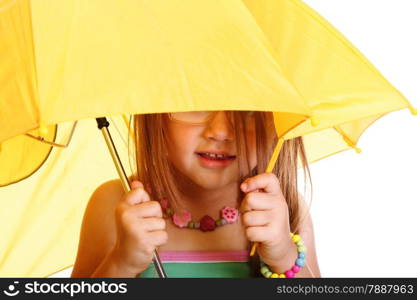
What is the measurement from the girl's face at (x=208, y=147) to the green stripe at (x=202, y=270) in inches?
7.9

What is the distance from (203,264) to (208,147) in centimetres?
29

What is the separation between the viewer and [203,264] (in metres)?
1.40

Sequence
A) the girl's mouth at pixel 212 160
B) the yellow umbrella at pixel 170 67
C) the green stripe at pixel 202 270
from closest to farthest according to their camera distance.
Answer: the yellow umbrella at pixel 170 67 → the girl's mouth at pixel 212 160 → the green stripe at pixel 202 270

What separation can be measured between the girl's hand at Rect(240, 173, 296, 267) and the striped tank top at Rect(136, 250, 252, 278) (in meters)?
0.21

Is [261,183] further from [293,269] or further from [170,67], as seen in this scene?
[170,67]

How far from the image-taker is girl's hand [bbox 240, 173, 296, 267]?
1153 mm

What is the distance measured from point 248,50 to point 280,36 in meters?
0.20

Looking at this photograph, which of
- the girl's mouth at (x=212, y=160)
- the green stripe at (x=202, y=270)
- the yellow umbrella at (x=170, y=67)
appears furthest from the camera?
the green stripe at (x=202, y=270)

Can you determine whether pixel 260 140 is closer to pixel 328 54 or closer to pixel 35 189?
pixel 328 54

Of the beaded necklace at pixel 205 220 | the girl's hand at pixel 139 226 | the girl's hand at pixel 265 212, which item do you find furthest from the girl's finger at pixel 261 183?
the beaded necklace at pixel 205 220

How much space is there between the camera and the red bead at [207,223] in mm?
1407

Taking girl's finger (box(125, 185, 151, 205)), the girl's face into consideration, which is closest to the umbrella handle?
girl's finger (box(125, 185, 151, 205))

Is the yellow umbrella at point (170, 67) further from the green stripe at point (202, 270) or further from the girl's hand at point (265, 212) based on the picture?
the green stripe at point (202, 270)

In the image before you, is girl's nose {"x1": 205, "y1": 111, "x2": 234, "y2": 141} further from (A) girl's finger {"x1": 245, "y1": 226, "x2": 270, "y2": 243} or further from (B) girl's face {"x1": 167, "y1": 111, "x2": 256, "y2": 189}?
(A) girl's finger {"x1": 245, "y1": 226, "x2": 270, "y2": 243}
